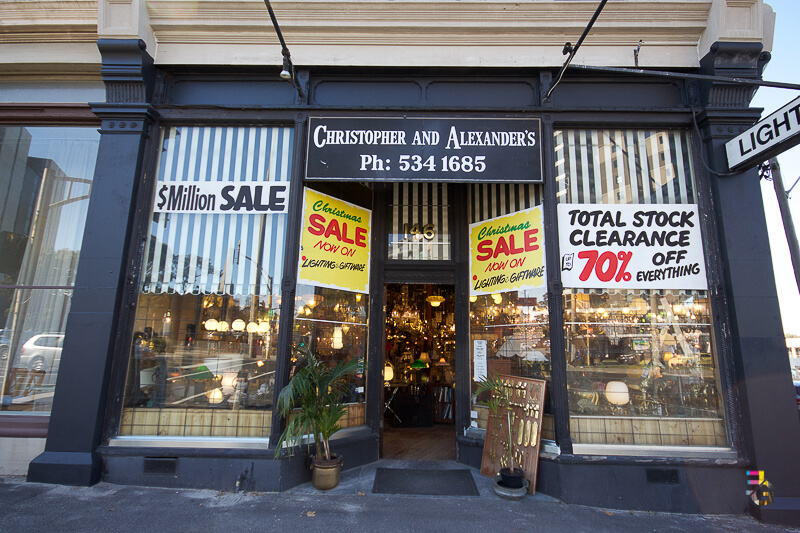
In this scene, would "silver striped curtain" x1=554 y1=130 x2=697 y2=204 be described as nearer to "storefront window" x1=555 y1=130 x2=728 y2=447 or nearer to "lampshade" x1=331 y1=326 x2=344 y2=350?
"storefront window" x1=555 y1=130 x2=728 y2=447

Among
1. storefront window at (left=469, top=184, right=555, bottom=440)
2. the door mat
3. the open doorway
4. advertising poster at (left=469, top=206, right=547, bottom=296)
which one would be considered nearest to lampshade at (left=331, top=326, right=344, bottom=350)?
the open doorway

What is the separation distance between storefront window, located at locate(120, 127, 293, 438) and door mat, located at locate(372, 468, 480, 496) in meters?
1.85

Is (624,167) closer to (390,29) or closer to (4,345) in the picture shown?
(390,29)

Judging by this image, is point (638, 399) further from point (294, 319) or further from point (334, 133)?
point (334, 133)

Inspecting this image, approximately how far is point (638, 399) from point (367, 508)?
401 cm

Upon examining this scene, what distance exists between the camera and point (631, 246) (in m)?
6.08

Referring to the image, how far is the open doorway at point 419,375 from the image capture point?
8172 mm

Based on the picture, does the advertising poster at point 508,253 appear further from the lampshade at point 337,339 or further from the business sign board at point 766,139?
the business sign board at point 766,139

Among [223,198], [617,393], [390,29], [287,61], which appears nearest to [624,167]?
[617,393]

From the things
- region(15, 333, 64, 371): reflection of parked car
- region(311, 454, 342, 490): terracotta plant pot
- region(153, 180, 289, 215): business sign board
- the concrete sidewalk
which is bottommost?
the concrete sidewalk

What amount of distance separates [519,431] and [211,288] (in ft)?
16.3

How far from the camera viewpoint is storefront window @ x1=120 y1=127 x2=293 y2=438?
5832 millimetres

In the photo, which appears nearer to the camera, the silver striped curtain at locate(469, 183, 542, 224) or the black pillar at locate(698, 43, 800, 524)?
the black pillar at locate(698, 43, 800, 524)

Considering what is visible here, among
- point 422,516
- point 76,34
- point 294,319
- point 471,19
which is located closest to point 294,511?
point 422,516
